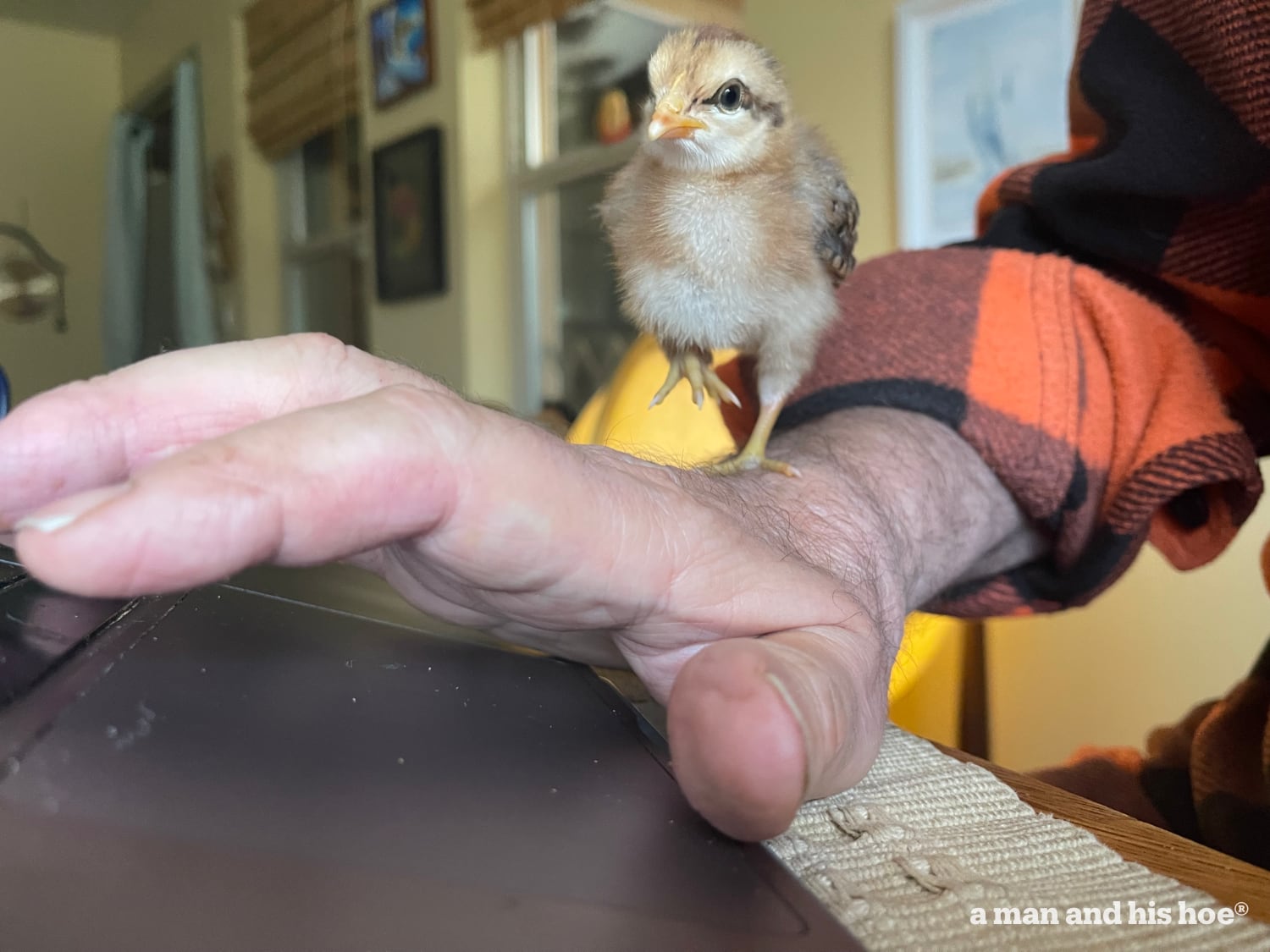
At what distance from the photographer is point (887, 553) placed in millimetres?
457

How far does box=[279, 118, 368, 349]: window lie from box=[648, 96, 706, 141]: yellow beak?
5.35 ft

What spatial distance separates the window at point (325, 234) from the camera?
6.23 ft

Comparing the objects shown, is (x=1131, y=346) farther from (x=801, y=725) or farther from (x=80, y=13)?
(x=80, y=13)

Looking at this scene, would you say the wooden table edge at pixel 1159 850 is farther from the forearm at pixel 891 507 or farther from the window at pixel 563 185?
the window at pixel 563 185

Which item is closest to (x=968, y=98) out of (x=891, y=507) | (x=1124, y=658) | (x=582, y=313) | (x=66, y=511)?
(x=1124, y=658)

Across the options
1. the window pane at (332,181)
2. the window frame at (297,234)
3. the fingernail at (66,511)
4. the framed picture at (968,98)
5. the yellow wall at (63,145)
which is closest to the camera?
the fingernail at (66,511)

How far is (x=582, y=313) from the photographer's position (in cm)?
233

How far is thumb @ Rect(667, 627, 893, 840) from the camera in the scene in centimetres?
25

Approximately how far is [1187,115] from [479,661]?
589 mm

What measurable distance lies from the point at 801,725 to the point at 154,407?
0.83 ft

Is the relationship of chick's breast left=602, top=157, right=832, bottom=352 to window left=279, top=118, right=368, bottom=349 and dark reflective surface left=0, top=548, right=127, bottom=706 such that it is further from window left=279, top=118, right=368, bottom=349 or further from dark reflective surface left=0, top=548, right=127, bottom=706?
window left=279, top=118, right=368, bottom=349

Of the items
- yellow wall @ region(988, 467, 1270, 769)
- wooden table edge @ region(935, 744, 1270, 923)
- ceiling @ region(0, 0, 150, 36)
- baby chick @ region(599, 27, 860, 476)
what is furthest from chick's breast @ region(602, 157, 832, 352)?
ceiling @ region(0, 0, 150, 36)

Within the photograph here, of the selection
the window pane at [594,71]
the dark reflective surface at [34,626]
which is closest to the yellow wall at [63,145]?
the dark reflective surface at [34,626]

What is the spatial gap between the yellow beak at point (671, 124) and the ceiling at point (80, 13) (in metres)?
1.04
